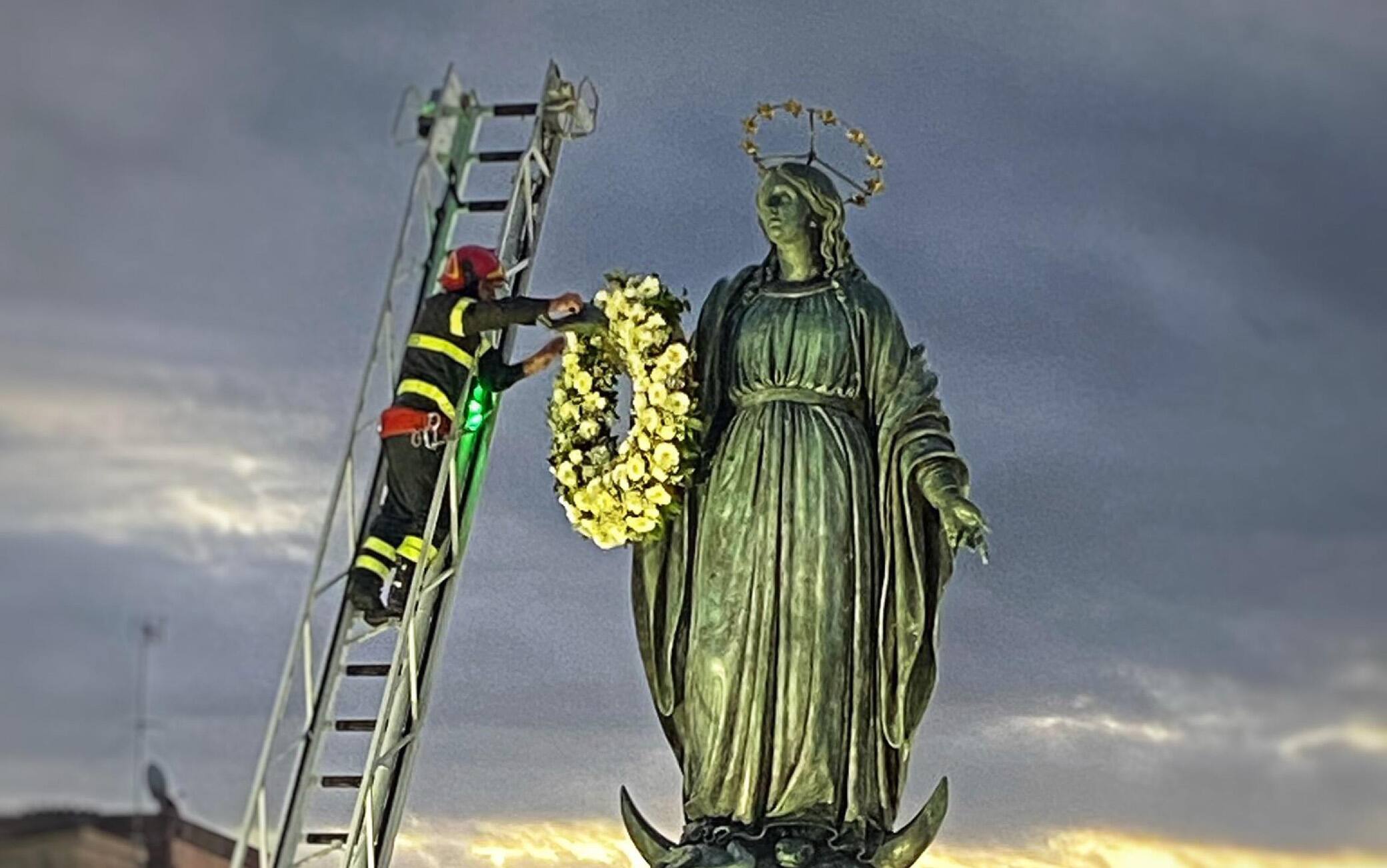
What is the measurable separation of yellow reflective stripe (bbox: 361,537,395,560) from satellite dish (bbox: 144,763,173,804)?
205 centimetres

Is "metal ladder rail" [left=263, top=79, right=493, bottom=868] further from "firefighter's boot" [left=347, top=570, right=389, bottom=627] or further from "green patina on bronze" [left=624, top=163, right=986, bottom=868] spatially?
"green patina on bronze" [left=624, top=163, right=986, bottom=868]

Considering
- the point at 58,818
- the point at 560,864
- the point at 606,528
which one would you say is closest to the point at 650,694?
the point at 606,528

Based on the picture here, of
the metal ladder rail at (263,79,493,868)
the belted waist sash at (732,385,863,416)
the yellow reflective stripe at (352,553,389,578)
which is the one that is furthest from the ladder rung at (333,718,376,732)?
the belted waist sash at (732,385,863,416)

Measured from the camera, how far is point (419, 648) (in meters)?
8.19

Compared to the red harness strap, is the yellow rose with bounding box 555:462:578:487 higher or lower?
lower

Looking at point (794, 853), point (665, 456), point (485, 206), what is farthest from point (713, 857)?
point (485, 206)

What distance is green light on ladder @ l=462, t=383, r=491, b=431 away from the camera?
27.7 ft

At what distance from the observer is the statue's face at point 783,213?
8102 millimetres

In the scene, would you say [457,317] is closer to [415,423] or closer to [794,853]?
[415,423]

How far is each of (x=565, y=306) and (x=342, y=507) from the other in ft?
3.56

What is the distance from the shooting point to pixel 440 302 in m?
8.27

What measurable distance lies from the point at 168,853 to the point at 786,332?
2.80 meters

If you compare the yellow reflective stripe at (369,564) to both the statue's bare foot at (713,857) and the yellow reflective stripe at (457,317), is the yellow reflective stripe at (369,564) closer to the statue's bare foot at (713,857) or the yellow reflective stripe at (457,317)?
the yellow reflective stripe at (457,317)

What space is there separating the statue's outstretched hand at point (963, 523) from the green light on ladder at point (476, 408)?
1709 millimetres
